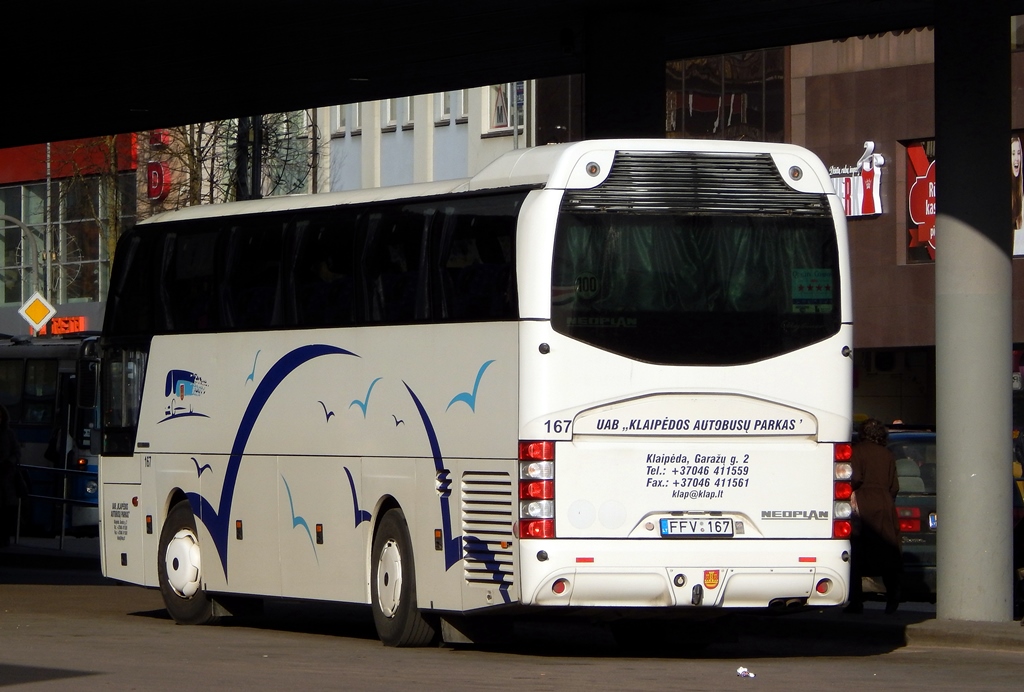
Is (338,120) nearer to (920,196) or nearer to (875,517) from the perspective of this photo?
(920,196)

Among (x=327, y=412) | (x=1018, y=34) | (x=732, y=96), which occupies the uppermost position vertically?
(x=1018, y=34)

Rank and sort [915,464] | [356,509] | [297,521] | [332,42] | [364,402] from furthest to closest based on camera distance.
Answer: [332,42]
[915,464]
[297,521]
[356,509]
[364,402]

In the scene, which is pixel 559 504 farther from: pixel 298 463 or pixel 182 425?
pixel 182 425

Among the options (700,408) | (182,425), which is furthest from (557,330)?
(182,425)

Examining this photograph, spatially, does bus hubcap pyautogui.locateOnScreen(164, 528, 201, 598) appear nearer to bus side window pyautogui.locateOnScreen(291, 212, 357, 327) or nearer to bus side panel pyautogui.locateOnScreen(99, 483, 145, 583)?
bus side panel pyautogui.locateOnScreen(99, 483, 145, 583)

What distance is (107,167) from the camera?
52500 mm

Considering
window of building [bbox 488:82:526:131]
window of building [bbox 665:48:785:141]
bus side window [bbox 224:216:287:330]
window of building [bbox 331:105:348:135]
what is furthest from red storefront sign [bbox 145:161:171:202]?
bus side window [bbox 224:216:287:330]

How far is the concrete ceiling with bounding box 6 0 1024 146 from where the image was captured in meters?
20.5

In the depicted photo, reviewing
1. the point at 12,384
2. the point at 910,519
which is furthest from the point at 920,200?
the point at 910,519

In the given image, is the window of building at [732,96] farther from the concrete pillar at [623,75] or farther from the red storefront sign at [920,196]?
the concrete pillar at [623,75]

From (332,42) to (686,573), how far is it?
1011 cm

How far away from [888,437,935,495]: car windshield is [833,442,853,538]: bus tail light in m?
5.07

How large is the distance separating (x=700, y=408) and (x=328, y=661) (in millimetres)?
2940

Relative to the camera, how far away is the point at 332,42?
73.6 ft
